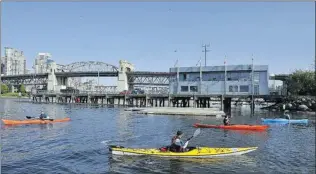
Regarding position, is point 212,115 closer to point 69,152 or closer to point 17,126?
point 17,126

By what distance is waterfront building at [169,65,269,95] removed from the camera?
8488 cm

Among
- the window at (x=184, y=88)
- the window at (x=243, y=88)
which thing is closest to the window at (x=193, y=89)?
the window at (x=184, y=88)

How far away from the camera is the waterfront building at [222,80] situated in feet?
278

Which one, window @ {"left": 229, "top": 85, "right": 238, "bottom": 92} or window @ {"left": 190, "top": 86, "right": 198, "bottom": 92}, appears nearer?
window @ {"left": 229, "top": 85, "right": 238, "bottom": 92}

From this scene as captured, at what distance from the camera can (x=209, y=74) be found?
297 feet

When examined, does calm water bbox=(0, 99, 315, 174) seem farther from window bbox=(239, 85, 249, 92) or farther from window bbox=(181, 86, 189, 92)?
window bbox=(181, 86, 189, 92)

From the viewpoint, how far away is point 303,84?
93875 mm

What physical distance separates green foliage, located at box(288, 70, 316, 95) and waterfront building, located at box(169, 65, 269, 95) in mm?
14308

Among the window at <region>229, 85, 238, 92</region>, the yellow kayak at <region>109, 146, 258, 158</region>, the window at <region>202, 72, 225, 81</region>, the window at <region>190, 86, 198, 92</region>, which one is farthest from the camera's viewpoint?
the window at <region>190, 86, 198, 92</region>

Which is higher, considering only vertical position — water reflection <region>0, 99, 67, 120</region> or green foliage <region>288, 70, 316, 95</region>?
green foliage <region>288, 70, 316, 95</region>

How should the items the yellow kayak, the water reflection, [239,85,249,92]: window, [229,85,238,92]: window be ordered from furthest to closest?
[229,85,238,92]: window → [239,85,249,92]: window → the water reflection → the yellow kayak

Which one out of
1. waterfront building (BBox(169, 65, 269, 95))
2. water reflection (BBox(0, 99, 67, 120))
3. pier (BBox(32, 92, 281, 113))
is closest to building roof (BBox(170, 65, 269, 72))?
waterfront building (BBox(169, 65, 269, 95))

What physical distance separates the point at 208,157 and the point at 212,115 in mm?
41469

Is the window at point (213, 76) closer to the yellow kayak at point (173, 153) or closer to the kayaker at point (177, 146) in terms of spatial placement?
the yellow kayak at point (173, 153)
